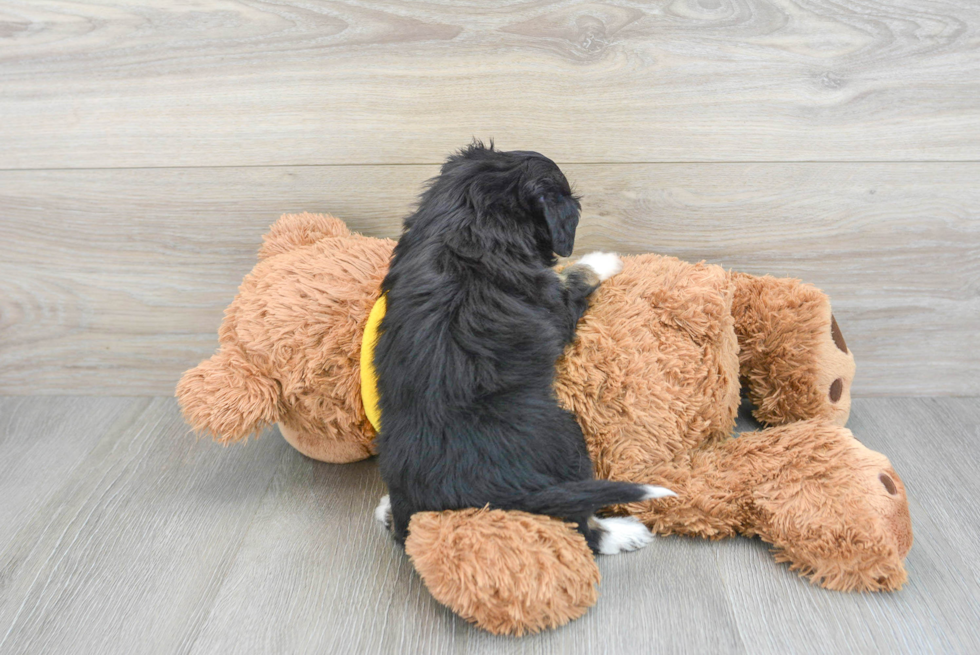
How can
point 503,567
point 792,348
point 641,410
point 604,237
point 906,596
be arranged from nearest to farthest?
point 503,567 → point 906,596 → point 641,410 → point 792,348 → point 604,237

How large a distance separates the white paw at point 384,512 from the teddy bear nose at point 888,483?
826mm

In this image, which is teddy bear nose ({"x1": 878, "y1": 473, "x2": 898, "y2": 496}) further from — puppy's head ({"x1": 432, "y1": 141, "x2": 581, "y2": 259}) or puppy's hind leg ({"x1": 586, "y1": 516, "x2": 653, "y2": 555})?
puppy's head ({"x1": 432, "y1": 141, "x2": 581, "y2": 259})

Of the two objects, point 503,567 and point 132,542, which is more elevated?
point 503,567

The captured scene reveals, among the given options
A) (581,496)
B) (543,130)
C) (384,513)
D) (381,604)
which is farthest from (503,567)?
(543,130)

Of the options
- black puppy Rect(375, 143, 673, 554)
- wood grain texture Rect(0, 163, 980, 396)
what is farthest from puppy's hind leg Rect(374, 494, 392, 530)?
wood grain texture Rect(0, 163, 980, 396)

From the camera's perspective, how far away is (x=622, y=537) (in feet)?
3.81

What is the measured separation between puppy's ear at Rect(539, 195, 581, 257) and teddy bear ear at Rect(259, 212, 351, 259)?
0.51 m

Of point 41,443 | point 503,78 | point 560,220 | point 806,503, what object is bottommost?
point 41,443

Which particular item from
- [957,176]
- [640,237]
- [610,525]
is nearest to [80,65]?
[640,237]

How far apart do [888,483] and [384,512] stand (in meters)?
0.85

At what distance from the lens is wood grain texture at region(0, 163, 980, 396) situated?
1438 mm

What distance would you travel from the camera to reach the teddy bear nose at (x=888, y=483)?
1089mm

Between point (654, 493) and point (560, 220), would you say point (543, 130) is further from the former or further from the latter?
point (654, 493)

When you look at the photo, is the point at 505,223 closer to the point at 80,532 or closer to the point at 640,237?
the point at 640,237
